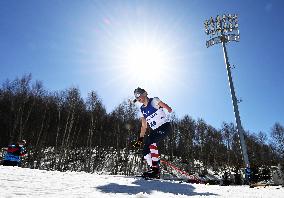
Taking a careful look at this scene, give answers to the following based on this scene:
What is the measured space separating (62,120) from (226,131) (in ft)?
145

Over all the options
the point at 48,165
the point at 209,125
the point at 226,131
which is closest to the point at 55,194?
the point at 48,165

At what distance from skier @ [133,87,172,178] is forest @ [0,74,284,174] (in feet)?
91.9

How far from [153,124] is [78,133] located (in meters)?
37.0

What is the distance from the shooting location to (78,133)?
137ft

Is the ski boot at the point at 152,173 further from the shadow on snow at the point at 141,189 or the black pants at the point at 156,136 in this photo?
the shadow on snow at the point at 141,189

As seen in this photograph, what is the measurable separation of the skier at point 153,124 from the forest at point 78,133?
1103 inches

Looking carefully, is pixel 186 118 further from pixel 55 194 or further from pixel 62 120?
pixel 55 194

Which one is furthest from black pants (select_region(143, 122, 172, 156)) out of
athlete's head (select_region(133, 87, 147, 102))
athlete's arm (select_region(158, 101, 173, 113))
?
athlete's head (select_region(133, 87, 147, 102))

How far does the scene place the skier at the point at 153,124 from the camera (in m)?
6.00

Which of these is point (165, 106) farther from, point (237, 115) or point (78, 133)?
point (78, 133)

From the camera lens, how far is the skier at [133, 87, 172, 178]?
600cm

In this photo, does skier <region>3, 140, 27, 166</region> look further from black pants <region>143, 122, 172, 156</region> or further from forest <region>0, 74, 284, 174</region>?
forest <region>0, 74, 284, 174</region>

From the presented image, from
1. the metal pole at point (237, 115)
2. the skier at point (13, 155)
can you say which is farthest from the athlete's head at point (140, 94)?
the metal pole at point (237, 115)

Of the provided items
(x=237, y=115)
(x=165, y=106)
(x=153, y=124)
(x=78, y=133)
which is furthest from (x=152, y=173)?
(x=78, y=133)
